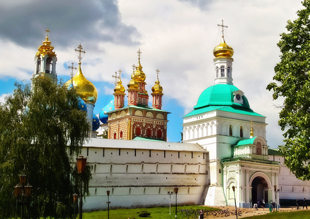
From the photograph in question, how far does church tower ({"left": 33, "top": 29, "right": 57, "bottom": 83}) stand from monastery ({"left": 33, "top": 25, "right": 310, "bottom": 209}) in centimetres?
8

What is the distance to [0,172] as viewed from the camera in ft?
59.0

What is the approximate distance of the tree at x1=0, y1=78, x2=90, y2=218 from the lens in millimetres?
17938

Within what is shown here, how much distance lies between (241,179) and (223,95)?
26.1ft

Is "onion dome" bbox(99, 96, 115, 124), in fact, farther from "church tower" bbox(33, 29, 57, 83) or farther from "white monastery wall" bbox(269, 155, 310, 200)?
"white monastery wall" bbox(269, 155, 310, 200)

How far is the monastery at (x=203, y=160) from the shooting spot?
3152cm

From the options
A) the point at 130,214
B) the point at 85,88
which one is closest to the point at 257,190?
the point at 130,214

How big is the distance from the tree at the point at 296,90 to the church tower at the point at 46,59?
25.2 metres

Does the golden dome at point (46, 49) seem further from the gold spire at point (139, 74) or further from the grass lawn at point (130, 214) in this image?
the grass lawn at point (130, 214)

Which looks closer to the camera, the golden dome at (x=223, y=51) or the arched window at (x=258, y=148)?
the arched window at (x=258, y=148)

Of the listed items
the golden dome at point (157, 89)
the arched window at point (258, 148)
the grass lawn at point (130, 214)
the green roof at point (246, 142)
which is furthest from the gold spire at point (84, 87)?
the arched window at point (258, 148)

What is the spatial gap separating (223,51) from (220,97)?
191 inches

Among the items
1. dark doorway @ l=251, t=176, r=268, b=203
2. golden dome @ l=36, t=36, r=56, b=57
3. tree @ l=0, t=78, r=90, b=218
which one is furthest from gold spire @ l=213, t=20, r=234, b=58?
tree @ l=0, t=78, r=90, b=218

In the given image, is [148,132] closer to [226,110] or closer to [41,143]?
[226,110]

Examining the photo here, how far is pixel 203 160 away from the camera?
115 ft
